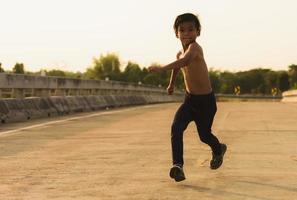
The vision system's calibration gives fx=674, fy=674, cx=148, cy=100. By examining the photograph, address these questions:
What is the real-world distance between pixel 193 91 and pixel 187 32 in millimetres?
559

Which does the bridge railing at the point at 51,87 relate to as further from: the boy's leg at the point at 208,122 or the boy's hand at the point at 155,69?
the boy's hand at the point at 155,69

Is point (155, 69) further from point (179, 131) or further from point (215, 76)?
point (215, 76)

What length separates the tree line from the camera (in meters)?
158

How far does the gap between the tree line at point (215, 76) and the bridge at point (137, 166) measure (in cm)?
12644

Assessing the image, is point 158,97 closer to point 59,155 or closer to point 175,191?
point 59,155

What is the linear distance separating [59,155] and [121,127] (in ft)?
16.3

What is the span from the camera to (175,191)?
5.12m

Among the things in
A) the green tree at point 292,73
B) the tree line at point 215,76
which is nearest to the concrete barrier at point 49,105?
the tree line at point 215,76

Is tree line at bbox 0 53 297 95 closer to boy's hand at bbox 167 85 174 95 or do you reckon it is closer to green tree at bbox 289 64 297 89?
green tree at bbox 289 64 297 89

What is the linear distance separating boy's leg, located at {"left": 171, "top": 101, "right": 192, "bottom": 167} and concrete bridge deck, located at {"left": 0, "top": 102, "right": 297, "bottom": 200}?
208 mm

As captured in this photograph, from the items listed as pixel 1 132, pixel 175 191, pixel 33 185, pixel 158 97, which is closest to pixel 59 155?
pixel 33 185

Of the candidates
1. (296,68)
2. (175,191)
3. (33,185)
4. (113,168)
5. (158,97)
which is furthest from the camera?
(296,68)

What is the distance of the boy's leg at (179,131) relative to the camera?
5.88 m

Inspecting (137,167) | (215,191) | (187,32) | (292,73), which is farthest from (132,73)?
(215,191)
